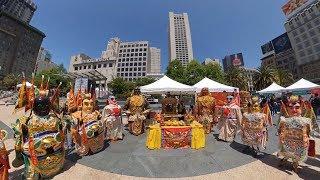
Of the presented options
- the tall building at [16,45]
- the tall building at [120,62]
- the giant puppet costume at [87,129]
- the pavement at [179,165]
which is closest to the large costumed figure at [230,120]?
the pavement at [179,165]

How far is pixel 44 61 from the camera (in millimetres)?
153125

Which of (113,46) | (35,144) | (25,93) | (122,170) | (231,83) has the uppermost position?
(113,46)

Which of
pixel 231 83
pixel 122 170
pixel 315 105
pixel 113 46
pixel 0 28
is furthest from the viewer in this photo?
pixel 113 46

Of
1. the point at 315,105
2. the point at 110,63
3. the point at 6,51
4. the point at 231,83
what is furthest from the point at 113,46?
the point at 315,105

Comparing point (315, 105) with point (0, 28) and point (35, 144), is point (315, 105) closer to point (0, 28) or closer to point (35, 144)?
A: point (35, 144)

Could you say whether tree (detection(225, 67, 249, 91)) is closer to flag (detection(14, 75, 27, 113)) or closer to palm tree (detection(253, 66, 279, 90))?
palm tree (detection(253, 66, 279, 90))

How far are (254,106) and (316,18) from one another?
248 ft

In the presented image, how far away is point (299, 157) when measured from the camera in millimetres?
5332

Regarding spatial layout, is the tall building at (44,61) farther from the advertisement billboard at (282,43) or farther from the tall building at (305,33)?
the tall building at (305,33)

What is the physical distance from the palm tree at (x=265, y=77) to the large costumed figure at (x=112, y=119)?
130 feet

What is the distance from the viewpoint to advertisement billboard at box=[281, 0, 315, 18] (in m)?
68.7

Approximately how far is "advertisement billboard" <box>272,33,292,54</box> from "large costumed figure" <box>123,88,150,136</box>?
85.0m

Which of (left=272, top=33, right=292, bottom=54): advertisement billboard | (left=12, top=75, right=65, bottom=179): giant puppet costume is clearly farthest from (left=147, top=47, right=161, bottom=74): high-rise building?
(left=12, top=75, right=65, bottom=179): giant puppet costume

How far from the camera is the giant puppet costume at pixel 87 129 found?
653 centimetres
